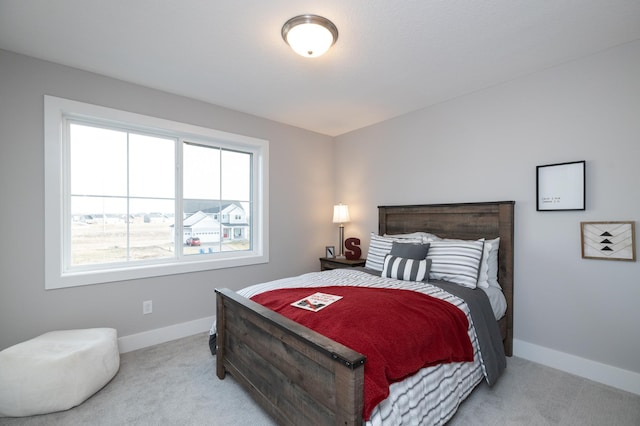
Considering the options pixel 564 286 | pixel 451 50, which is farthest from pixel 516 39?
pixel 564 286

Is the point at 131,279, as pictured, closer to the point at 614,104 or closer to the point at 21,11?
the point at 21,11

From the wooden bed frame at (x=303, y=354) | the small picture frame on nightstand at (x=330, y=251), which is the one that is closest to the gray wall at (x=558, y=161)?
the wooden bed frame at (x=303, y=354)

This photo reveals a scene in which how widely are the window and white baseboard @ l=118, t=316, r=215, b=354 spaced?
548 millimetres

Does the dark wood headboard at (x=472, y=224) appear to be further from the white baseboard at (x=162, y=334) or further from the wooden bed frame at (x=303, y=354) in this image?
the white baseboard at (x=162, y=334)

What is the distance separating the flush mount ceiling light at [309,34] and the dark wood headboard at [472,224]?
2.00 meters

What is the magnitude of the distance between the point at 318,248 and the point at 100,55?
3111mm

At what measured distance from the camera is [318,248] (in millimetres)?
4234

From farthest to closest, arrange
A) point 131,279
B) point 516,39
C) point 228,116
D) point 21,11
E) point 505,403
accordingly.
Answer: point 228,116, point 131,279, point 516,39, point 505,403, point 21,11

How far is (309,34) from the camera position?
6.26ft

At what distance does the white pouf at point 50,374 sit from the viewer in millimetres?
1748

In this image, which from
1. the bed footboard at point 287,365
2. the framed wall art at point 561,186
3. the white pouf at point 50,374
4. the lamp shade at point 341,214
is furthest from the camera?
the lamp shade at point 341,214

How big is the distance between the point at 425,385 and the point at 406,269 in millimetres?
1117

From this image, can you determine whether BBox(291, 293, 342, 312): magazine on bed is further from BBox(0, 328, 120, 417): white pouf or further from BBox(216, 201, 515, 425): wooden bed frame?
BBox(0, 328, 120, 417): white pouf

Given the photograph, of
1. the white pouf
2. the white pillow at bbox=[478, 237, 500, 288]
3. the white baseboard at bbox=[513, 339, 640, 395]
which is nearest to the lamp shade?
the white pillow at bbox=[478, 237, 500, 288]
